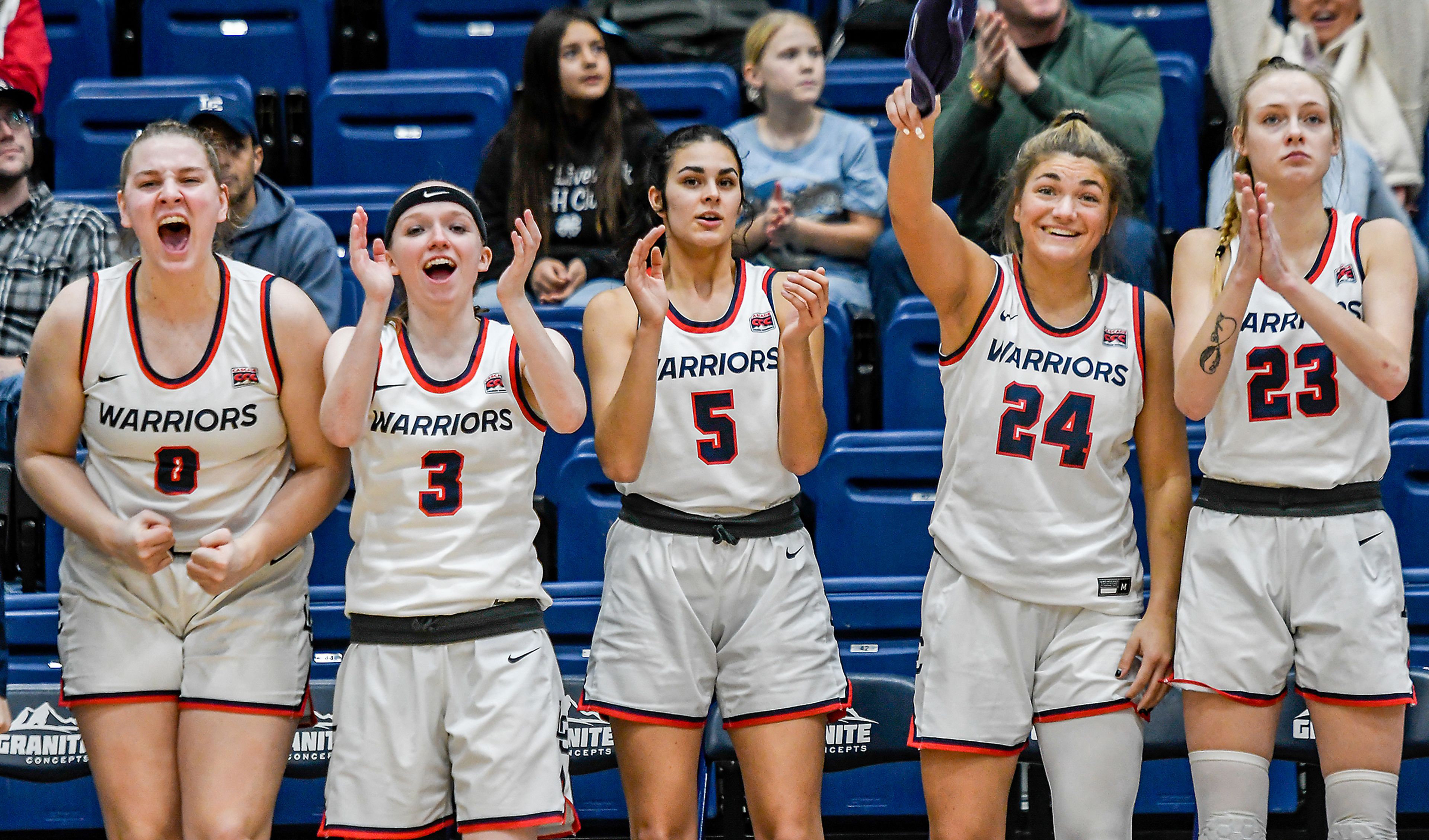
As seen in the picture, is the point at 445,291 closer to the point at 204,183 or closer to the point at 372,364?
the point at 372,364

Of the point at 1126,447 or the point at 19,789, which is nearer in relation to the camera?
the point at 1126,447

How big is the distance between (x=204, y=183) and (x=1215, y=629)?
2.03 metres

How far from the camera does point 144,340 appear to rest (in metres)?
2.94

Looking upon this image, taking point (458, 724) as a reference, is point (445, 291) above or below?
above

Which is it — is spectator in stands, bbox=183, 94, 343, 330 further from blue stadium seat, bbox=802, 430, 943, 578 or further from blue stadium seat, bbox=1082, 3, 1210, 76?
blue stadium seat, bbox=1082, 3, 1210, 76

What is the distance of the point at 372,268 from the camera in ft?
9.52

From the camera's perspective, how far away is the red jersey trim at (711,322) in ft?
10.2

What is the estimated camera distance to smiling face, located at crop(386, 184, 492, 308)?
9.61 feet

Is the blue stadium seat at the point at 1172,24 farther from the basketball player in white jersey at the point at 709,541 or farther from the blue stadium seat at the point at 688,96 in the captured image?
the basketball player in white jersey at the point at 709,541

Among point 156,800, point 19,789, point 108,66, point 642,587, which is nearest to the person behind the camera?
point 156,800

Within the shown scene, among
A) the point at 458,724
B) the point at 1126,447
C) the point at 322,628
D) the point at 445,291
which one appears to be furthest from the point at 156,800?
the point at 1126,447

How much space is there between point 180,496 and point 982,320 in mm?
1539

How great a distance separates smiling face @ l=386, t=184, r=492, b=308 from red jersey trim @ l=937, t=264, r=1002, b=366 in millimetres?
913

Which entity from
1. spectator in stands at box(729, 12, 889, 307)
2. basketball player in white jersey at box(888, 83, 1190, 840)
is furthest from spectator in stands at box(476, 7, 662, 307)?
basketball player in white jersey at box(888, 83, 1190, 840)
